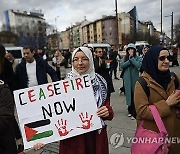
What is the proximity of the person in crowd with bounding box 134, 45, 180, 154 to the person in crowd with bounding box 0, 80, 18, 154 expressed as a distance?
108 cm

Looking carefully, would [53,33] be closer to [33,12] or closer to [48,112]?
[33,12]

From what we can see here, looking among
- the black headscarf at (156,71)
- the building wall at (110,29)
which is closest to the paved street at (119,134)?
the black headscarf at (156,71)

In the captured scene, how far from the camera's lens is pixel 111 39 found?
282 ft

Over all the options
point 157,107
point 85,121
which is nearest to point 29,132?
point 85,121

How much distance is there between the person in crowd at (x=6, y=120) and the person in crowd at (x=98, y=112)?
1.55 ft

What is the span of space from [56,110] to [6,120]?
1.39 ft

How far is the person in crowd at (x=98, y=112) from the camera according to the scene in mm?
1860

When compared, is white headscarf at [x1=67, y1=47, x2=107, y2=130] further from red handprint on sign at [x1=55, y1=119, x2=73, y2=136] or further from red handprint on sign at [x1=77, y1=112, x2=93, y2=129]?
red handprint on sign at [x1=55, y1=119, x2=73, y2=136]

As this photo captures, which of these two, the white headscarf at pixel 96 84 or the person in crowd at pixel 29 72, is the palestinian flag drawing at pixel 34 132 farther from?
the person in crowd at pixel 29 72

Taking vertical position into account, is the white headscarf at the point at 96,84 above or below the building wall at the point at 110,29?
below

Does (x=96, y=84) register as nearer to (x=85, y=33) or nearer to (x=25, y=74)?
(x=25, y=74)

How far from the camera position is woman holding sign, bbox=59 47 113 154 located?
1.86 meters

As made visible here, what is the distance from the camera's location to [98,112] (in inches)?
71.7

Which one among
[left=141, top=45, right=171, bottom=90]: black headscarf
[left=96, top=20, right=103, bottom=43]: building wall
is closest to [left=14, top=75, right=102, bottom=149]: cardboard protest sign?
[left=141, top=45, right=171, bottom=90]: black headscarf
